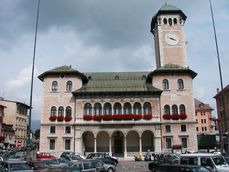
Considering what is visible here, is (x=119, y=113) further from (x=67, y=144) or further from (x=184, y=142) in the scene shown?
(x=184, y=142)

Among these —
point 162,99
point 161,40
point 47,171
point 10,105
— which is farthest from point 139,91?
point 10,105

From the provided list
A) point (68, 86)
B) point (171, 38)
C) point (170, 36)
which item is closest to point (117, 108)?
point (68, 86)

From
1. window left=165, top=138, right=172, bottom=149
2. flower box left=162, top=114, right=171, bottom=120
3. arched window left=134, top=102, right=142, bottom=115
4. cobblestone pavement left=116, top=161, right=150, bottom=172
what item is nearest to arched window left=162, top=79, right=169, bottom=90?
flower box left=162, top=114, right=171, bottom=120

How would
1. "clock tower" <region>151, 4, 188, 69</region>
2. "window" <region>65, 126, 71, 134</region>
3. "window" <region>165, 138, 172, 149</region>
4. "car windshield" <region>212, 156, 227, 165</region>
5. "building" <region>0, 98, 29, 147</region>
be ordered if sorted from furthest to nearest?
"building" <region>0, 98, 29, 147</region> → "clock tower" <region>151, 4, 188, 69</region> → "window" <region>65, 126, 71, 134</region> → "window" <region>165, 138, 172, 149</region> → "car windshield" <region>212, 156, 227, 165</region>

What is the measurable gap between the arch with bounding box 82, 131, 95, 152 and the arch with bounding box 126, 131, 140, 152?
20.9 feet

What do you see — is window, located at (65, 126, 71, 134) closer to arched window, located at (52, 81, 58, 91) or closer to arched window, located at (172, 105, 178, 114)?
arched window, located at (52, 81, 58, 91)

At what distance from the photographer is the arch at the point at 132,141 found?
51.5 m

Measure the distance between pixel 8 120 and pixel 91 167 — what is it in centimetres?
7000

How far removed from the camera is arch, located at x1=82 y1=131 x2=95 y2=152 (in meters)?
52.1

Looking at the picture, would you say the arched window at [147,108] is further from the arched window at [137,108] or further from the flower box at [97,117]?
the flower box at [97,117]

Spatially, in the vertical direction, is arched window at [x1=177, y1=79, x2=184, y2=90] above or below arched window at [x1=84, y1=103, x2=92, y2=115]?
above

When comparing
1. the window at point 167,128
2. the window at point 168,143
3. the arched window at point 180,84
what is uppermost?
the arched window at point 180,84

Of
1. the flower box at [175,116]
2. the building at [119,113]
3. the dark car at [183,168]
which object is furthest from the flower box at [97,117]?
the dark car at [183,168]

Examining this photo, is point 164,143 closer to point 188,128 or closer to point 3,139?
point 188,128
